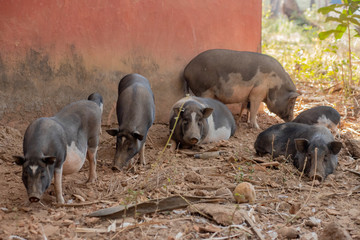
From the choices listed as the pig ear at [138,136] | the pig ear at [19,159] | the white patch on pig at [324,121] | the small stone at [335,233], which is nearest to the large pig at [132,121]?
the pig ear at [138,136]

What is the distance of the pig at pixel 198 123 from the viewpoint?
6.89 m

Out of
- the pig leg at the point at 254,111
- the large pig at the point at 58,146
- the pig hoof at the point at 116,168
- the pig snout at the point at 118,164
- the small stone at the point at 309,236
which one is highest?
the large pig at the point at 58,146

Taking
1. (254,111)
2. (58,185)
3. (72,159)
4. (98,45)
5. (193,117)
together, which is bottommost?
(254,111)

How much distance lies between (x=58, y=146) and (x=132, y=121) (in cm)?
166

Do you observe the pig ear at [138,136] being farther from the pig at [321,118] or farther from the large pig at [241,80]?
the pig at [321,118]

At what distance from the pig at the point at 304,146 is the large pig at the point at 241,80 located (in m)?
1.93

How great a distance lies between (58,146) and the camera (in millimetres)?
4398

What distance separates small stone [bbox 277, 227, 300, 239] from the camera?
12.0 ft

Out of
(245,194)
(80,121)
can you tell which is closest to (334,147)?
(245,194)

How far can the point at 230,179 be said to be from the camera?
5.25 m

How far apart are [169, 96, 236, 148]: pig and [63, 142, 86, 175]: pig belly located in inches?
83.1

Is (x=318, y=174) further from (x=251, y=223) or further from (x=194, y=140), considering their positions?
(x=194, y=140)

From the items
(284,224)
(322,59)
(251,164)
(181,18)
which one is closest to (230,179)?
(251,164)

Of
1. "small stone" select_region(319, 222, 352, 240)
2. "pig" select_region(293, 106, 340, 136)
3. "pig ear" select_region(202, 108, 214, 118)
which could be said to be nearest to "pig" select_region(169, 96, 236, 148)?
"pig ear" select_region(202, 108, 214, 118)
